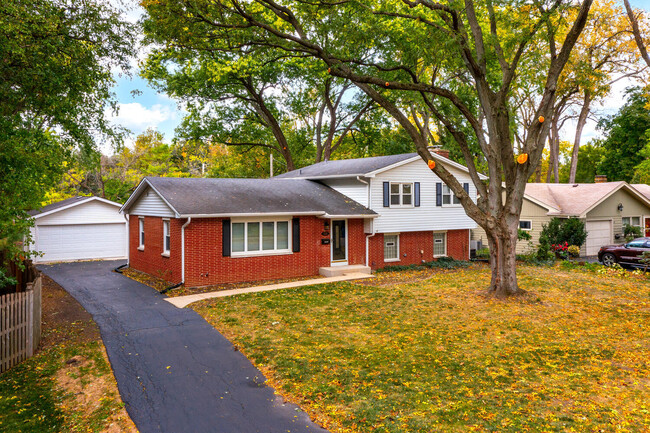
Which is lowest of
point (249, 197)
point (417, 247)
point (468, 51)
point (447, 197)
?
point (417, 247)

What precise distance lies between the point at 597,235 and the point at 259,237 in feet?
71.9

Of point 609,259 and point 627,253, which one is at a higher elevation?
point 627,253

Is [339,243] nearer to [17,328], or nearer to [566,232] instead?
[17,328]

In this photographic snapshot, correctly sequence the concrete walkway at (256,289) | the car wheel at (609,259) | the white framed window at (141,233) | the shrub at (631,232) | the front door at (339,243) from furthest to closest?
1. the shrub at (631,232)
2. the car wheel at (609,259)
3. the white framed window at (141,233)
4. the front door at (339,243)
5. the concrete walkway at (256,289)

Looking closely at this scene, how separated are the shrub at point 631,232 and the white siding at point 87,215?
101 ft

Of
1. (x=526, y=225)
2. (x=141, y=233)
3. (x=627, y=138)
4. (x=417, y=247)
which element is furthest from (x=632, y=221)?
(x=141, y=233)

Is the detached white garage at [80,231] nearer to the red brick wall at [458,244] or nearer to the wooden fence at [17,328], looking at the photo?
the wooden fence at [17,328]

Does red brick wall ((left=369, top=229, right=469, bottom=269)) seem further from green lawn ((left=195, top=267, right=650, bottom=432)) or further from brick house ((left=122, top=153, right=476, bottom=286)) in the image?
green lawn ((left=195, top=267, right=650, bottom=432))

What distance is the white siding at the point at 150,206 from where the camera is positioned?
16117mm

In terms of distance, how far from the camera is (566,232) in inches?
950

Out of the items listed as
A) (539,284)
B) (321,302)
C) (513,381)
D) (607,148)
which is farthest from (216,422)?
(607,148)

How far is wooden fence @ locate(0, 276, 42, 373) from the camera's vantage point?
7297 millimetres

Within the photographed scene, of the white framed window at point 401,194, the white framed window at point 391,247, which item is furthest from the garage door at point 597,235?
the white framed window at point 391,247

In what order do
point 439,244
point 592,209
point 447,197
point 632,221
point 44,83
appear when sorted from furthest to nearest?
point 632,221 < point 592,209 < point 439,244 < point 447,197 < point 44,83
